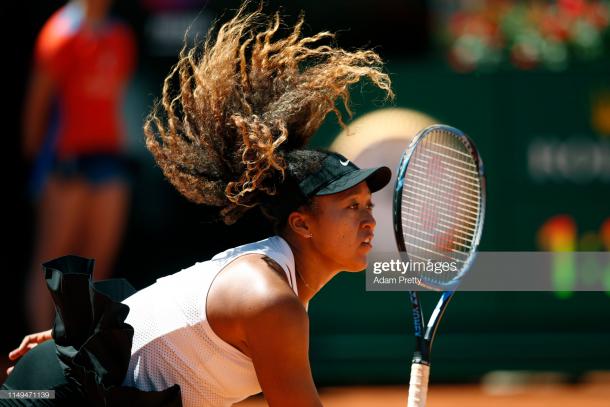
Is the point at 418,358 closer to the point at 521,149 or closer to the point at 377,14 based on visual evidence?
the point at 521,149

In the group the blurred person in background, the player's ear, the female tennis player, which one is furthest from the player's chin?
the blurred person in background

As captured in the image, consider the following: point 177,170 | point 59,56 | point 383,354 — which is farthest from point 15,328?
point 177,170

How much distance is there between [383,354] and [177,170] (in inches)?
142

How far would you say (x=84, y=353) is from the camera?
8.66 ft

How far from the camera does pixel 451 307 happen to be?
6527 millimetres

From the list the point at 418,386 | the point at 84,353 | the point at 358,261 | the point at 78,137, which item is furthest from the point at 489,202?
the point at 84,353

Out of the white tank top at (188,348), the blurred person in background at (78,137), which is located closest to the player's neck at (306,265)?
the white tank top at (188,348)

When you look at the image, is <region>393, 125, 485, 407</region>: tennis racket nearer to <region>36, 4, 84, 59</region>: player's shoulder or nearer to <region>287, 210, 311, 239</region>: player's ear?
<region>287, 210, 311, 239</region>: player's ear

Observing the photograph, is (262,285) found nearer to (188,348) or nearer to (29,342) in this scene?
(188,348)

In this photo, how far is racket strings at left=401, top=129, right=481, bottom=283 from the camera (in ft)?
10.8

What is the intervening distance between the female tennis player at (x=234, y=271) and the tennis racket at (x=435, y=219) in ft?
0.67

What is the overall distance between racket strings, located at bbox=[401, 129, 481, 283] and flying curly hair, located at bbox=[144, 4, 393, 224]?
0.38 meters

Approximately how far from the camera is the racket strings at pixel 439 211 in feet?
10.8

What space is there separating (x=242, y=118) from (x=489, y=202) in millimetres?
3881
